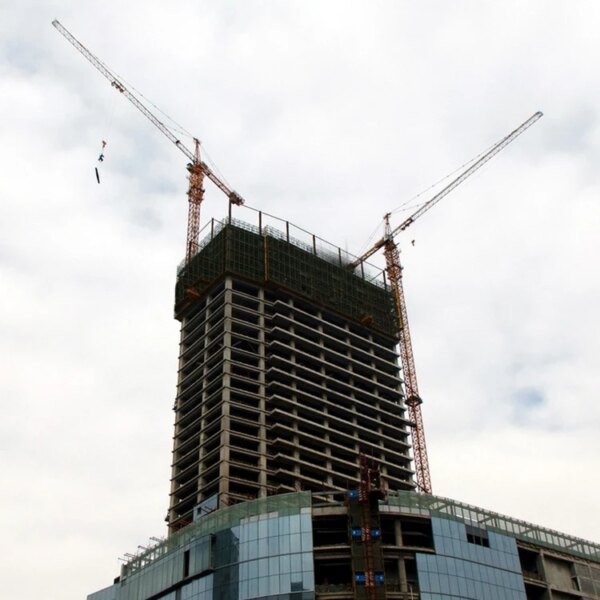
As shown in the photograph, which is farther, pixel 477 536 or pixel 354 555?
pixel 477 536

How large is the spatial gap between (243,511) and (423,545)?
2659 centimetres

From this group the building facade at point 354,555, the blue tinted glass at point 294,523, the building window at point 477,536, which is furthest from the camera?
the building window at point 477,536

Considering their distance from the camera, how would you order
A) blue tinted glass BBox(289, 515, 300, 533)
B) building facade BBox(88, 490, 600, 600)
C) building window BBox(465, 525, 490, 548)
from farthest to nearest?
building window BBox(465, 525, 490, 548) < blue tinted glass BBox(289, 515, 300, 533) < building facade BBox(88, 490, 600, 600)

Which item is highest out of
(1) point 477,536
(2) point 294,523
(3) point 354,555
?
(1) point 477,536

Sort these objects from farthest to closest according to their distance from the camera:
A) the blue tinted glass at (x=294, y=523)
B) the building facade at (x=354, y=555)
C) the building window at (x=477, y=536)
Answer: the building window at (x=477, y=536) < the blue tinted glass at (x=294, y=523) < the building facade at (x=354, y=555)

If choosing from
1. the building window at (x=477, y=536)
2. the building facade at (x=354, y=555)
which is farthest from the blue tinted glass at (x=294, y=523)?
the building window at (x=477, y=536)

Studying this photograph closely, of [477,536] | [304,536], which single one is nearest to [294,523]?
[304,536]

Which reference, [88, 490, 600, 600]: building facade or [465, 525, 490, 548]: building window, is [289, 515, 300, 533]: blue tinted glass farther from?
[465, 525, 490, 548]: building window

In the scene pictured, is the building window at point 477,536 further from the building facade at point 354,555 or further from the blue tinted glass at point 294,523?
the blue tinted glass at point 294,523

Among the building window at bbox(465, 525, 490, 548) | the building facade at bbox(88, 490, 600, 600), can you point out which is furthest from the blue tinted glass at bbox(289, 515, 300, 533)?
the building window at bbox(465, 525, 490, 548)

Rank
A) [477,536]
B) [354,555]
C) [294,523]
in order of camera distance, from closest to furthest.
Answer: [354,555] → [294,523] → [477,536]

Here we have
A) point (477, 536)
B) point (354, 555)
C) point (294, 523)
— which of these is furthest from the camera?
point (477, 536)

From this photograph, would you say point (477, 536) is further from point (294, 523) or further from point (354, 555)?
point (294, 523)

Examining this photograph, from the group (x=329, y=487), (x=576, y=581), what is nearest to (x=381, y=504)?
(x=576, y=581)
